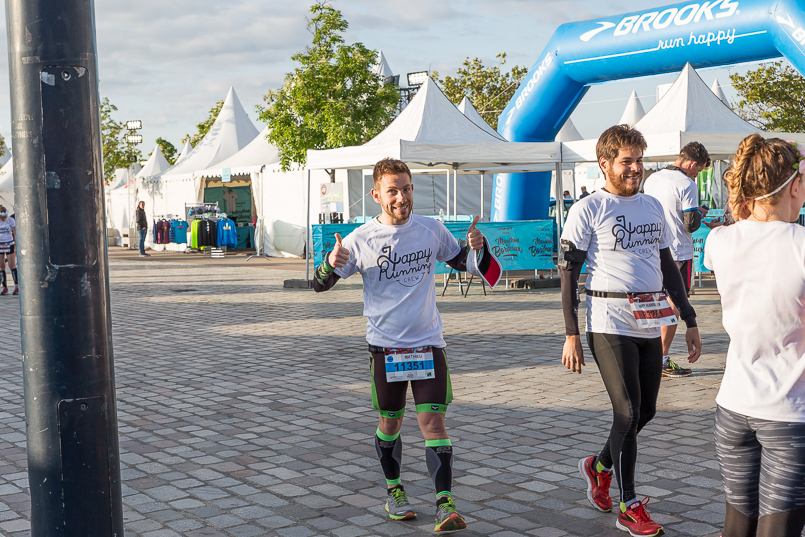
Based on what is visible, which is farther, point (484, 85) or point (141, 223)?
point (484, 85)

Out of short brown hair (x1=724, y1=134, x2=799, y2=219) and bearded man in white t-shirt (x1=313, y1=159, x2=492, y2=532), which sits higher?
short brown hair (x1=724, y1=134, x2=799, y2=219)

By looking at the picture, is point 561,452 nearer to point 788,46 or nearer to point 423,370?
point 423,370

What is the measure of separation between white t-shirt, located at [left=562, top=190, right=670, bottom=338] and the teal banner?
1020cm

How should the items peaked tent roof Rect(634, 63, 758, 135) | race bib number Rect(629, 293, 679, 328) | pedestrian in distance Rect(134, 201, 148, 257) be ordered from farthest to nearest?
pedestrian in distance Rect(134, 201, 148, 257)
peaked tent roof Rect(634, 63, 758, 135)
race bib number Rect(629, 293, 679, 328)

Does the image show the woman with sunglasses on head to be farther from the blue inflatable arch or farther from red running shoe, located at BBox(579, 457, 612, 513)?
the blue inflatable arch

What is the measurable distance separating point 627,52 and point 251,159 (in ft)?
48.0

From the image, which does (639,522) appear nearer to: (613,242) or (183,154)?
(613,242)

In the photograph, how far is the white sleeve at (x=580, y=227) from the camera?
3.97m

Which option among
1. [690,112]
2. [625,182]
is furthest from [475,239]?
[690,112]

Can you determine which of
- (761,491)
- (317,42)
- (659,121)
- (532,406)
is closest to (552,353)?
→ (532,406)

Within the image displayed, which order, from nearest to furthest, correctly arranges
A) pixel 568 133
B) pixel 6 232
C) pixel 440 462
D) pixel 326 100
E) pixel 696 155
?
pixel 440 462, pixel 696 155, pixel 6 232, pixel 326 100, pixel 568 133

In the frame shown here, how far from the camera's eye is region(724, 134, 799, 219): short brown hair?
102 inches

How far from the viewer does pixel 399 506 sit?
13.2ft

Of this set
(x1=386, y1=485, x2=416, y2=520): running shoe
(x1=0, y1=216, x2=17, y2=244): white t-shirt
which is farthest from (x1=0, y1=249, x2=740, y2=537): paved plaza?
(x1=0, y1=216, x2=17, y2=244): white t-shirt
